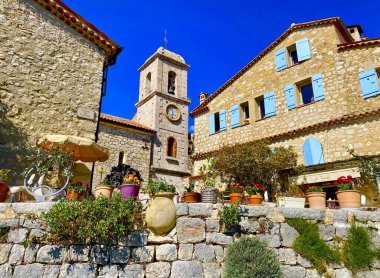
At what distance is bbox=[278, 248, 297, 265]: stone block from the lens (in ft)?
Result: 20.9

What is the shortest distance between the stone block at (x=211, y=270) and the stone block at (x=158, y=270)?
0.73 meters

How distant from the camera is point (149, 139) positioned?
20.4 metres

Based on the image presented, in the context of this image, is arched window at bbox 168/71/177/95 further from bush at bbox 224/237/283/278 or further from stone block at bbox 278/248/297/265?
bush at bbox 224/237/283/278

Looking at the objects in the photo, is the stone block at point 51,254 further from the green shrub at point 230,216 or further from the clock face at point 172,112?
the clock face at point 172,112

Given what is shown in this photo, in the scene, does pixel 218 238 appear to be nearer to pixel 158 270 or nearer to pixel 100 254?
pixel 158 270

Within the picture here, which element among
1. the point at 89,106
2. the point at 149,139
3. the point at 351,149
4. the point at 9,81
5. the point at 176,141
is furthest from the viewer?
the point at 176,141

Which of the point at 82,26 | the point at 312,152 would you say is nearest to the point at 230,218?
the point at 312,152

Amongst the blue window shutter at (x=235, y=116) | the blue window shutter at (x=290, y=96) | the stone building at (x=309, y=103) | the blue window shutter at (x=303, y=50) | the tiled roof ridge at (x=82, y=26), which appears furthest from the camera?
the blue window shutter at (x=235, y=116)

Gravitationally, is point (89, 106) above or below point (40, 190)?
above

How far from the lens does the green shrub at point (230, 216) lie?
6.24 metres

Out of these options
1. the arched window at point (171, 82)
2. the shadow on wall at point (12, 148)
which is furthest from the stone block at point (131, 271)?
the arched window at point (171, 82)

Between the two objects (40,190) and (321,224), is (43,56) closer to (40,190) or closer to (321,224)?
(40,190)

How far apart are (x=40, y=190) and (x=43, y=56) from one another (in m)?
5.53

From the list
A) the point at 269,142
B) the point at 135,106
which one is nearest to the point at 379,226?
the point at 269,142
